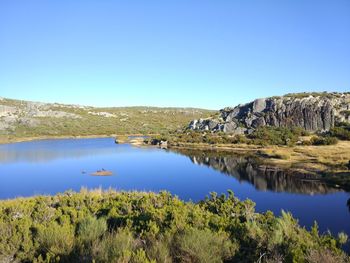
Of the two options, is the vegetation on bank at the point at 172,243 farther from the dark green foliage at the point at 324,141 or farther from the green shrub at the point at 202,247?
the dark green foliage at the point at 324,141

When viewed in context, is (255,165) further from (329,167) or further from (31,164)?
Result: (31,164)

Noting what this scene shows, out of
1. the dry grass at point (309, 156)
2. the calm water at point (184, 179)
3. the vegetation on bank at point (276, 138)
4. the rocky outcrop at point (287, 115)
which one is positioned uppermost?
the rocky outcrop at point (287, 115)

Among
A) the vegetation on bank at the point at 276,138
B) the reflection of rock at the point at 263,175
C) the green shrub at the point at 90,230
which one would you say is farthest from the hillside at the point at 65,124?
the green shrub at the point at 90,230

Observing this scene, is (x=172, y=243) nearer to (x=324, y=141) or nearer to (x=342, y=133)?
(x=324, y=141)

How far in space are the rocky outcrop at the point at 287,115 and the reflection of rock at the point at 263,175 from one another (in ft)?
83.5

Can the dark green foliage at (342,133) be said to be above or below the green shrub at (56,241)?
above

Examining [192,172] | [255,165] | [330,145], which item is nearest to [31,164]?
[192,172]

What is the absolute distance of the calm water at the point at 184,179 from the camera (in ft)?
77.8

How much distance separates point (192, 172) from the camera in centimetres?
3888

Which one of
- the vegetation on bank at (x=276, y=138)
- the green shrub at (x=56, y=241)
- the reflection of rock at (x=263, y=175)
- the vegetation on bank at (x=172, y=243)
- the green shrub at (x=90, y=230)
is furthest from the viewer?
the vegetation on bank at (x=276, y=138)

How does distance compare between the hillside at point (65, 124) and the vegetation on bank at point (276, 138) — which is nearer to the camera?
A: the vegetation on bank at point (276, 138)

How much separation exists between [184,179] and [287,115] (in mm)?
45587

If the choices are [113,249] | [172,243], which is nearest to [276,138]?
[172,243]

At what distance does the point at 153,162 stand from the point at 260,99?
147 feet
